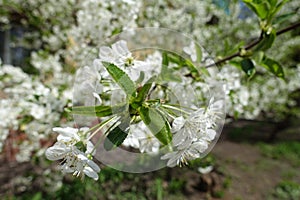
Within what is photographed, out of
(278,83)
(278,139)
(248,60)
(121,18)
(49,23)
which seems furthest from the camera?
(278,139)

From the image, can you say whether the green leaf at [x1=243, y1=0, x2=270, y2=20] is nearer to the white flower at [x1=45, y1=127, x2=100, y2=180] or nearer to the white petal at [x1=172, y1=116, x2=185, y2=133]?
the white petal at [x1=172, y1=116, x2=185, y2=133]

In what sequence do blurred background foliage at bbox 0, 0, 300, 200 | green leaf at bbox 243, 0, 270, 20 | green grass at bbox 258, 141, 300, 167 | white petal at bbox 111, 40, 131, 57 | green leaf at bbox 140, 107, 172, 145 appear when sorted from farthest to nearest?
green grass at bbox 258, 141, 300, 167 → blurred background foliage at bbox 0, 0, 300, 200 → green leaf at bbox 243, 0, 270, 20 → white petal at bbox 111, 40, 131, 57 → green leaf at bbox 140, 107, 172, 145

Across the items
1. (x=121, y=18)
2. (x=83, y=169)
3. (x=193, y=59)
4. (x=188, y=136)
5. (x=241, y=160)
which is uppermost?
(x=121, y=18)

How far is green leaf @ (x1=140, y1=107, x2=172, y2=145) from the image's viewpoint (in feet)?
2.12

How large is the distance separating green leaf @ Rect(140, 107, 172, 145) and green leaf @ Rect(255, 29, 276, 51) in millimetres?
690

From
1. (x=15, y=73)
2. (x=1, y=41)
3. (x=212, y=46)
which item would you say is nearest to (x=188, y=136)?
(x=15, y=73)

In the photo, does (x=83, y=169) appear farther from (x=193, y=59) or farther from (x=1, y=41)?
(x=1, y=41)

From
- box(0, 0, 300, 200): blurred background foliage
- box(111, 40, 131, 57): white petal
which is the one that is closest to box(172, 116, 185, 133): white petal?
box(111, 40, 131, 57): white petal

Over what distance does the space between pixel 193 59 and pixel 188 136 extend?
25.9 inches

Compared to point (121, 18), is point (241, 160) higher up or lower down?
lower down

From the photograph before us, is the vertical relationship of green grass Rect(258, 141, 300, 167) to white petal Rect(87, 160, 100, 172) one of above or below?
below

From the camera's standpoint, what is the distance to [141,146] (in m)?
0.82

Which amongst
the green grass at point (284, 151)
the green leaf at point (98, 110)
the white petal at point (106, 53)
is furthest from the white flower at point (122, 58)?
the green grass at point (284, 151)

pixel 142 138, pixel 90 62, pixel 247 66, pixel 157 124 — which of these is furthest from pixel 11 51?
pixel 157 124
